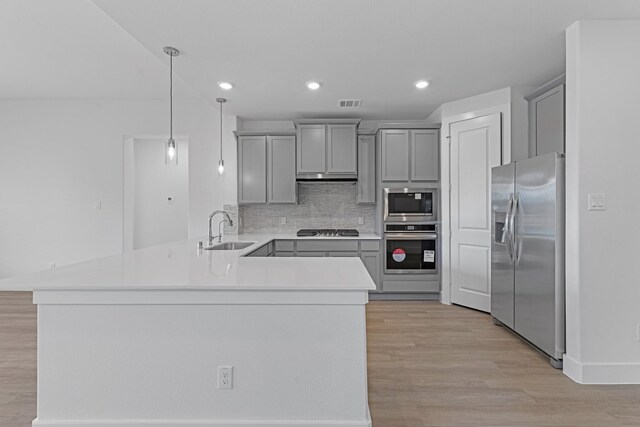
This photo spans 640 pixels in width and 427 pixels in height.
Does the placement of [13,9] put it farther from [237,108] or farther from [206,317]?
[206,317]

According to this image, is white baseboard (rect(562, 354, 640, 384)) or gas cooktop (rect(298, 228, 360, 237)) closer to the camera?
white baseboard (rect(562, 354, 640, 384))

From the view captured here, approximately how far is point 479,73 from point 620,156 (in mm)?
1472

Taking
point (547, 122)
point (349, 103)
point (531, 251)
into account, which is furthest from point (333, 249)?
point (547, 122)

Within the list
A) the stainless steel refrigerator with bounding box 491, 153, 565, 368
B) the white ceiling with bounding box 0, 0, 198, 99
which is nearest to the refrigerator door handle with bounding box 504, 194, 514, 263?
the stainless steel refrigerator with bounding box 491, 153, 565, 368

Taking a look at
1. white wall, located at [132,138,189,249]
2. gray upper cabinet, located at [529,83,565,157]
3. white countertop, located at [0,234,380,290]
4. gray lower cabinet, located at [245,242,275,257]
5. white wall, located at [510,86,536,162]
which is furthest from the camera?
white wall, located at [132,138,189,249]

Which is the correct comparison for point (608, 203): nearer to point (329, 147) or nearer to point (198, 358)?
point (198, 358)

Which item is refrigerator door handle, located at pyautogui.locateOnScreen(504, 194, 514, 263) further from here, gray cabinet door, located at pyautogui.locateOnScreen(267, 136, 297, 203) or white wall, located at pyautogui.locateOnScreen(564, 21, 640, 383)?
gray cabinet door, located at pyautogui.locateOnScreen(267, 136, 297, 203)

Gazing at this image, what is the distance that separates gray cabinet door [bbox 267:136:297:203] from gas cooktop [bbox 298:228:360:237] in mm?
482

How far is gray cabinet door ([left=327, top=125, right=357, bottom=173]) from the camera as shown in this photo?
478 cm

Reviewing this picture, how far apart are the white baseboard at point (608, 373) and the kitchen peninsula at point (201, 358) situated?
169cm

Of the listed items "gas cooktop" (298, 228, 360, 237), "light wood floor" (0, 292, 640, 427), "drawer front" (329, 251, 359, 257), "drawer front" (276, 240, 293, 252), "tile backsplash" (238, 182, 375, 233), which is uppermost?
"tile backsplash" (238, 182, 375, 233)

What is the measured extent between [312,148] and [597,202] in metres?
3.16

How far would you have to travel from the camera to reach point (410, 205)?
15.2ft

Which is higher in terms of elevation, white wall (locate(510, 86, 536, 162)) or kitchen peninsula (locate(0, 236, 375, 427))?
white wall (locate(510, 86, 536, 162))
